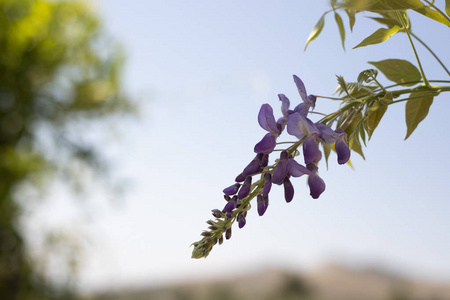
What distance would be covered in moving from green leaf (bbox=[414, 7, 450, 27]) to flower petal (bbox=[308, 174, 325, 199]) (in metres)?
0.12

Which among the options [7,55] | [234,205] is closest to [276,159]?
[234,205]

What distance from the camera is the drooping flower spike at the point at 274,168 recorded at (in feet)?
0.69

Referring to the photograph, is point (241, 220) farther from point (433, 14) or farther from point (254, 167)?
point (433, 14)

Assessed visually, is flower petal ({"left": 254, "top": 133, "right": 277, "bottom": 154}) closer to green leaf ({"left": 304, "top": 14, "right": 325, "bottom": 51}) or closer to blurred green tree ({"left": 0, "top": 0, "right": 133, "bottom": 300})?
green leaf ({"left": 304, "top": 14, "right": 325, "bottom": 51})

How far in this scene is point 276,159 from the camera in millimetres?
218

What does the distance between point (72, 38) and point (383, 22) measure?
9.64ft

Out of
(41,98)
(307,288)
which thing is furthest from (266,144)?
(307,288)

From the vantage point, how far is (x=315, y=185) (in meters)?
0.21

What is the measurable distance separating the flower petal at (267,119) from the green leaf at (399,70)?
11 cm

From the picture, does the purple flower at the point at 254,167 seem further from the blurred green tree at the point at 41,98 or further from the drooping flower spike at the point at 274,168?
the blurred green tree at the point at 41,98

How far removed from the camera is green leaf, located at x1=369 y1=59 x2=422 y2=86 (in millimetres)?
287

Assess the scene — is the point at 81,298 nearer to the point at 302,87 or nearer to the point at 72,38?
the point at 72,38

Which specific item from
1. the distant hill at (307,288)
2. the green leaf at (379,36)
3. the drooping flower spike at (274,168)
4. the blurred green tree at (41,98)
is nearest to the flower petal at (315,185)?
the drooping flower spike at (274,168)

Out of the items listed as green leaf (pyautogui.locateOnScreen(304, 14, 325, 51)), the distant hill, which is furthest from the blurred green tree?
green leaf (pyautogui.locateOnScreen(304, 14, 325, 51))
